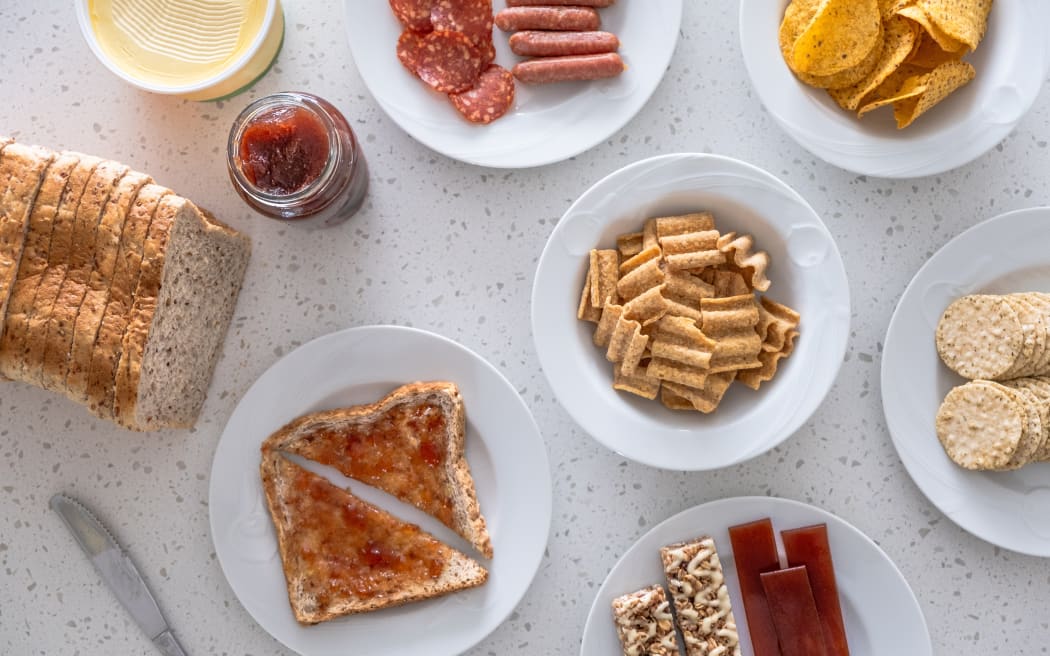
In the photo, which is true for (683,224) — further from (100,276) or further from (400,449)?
(100,276)

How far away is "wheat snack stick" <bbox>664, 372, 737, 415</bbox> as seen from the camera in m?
1.65

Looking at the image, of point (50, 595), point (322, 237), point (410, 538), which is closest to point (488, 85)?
point (322, 237)

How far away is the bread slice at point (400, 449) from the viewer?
1.79 m

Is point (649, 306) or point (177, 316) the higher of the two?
point (177, 316)

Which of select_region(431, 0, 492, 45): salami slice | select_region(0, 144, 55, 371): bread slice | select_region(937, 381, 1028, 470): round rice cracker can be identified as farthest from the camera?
select_region(431, 0, 492, 45): salami slice

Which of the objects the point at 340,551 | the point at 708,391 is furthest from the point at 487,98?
the point at 340,551

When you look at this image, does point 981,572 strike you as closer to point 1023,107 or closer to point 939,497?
point 939,497

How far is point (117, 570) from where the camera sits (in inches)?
72.8

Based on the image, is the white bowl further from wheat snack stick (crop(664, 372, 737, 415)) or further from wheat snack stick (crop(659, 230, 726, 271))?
wheat snack stick (crop(664, 372, 737, 415))

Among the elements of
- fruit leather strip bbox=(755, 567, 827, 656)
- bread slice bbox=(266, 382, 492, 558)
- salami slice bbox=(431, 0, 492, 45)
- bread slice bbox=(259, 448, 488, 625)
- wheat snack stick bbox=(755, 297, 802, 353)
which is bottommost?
fruit leather strip bbox=(755, 567, 827, 656)

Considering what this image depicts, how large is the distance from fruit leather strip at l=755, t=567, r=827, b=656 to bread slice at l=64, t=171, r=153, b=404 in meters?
1.38

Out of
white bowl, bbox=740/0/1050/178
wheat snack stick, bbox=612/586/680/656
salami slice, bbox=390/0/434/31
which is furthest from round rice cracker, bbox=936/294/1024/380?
salami slice, bbox=390/0/434/31

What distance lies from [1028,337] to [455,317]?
114cm

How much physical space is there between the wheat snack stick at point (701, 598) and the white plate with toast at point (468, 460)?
0.28m
